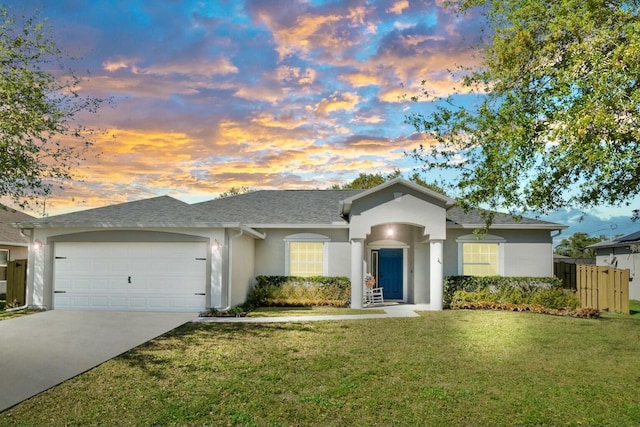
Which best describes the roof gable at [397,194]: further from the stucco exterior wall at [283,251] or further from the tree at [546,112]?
the tree at [546,112]

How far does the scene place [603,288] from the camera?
688 inches

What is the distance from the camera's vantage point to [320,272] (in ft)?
63.7

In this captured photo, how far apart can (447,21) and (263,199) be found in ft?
40.7

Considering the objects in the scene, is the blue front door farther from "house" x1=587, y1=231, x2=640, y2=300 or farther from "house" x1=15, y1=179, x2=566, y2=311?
"house" x1=587, y1=231, x2=640, y2=300

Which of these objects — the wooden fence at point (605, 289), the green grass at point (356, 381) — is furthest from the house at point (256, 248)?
the green grass at point (356, 381)

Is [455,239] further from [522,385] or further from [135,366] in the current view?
[135,366]

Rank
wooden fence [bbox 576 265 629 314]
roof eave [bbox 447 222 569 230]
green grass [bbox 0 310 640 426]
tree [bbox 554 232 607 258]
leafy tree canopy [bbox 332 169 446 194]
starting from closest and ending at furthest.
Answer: green grass [bbox 0 310 640 426]
wooden fence [bbox 576 265 629 314]
roof eave [bbox 447 222 569 230]
leafy tree canopy [bbox 332 169 446 194]
tree [bbox 554 232 607 258]

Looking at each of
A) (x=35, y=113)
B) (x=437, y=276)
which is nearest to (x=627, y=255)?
(x=437, y=276)

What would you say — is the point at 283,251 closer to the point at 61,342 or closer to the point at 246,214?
the point at 246,214

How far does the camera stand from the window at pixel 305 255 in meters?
19.4

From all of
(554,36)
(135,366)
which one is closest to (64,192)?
(135,366)

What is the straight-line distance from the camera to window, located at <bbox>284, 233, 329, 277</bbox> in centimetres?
1936

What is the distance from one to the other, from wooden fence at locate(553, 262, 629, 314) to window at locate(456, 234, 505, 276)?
9.11ft

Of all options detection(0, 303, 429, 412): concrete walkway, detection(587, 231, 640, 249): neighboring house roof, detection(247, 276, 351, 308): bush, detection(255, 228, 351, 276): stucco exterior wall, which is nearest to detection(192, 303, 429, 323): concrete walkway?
detection(0, 303, 429, 412): concrete walkway
